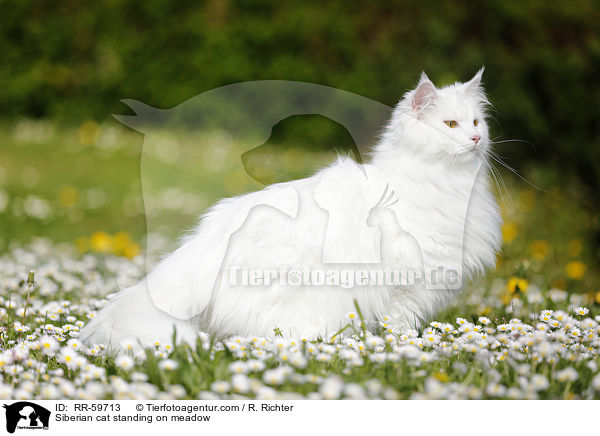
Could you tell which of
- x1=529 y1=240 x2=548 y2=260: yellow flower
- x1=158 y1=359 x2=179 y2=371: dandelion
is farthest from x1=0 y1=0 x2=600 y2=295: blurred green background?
x1=158 y1=359 x2=179 y2=371: dandelion

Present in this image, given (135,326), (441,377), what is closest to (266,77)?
(135,326)

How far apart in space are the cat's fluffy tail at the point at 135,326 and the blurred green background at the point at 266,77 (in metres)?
1.50

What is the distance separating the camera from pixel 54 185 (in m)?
7.05

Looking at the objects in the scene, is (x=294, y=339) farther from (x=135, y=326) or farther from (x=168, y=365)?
(x=135, y=326)

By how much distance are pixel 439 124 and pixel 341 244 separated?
0.72m

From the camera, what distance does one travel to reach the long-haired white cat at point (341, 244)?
237 cm

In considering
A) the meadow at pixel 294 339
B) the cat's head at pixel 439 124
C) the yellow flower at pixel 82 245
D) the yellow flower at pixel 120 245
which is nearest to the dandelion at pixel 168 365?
the meadow at pixel 294 339

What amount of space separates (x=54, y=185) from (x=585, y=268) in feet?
19.8

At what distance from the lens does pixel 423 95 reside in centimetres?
250
